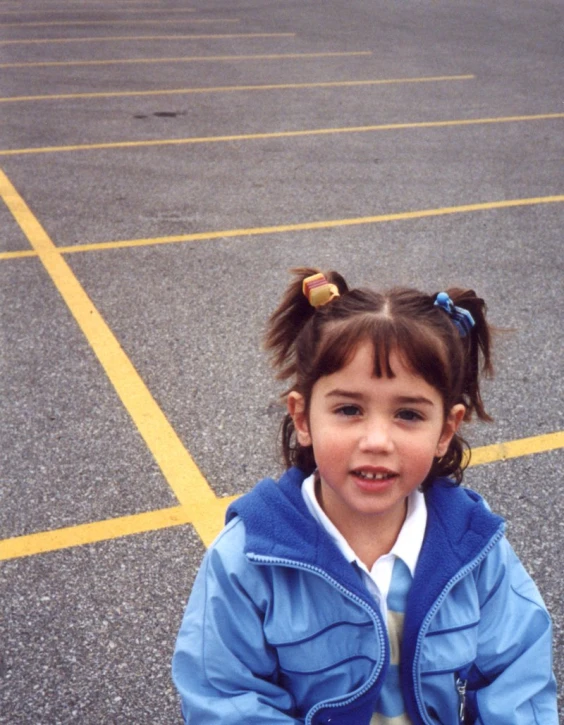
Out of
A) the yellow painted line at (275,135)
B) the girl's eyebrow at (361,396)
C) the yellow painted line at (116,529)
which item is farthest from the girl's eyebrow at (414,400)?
the yellow painted line at (275,135)

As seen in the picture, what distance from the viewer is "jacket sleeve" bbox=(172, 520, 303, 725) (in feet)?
5.87

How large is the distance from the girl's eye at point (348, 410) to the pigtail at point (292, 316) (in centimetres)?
26

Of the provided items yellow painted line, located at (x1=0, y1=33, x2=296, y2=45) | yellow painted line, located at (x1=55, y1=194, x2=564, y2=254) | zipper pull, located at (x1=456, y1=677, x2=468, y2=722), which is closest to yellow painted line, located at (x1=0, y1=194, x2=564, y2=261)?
yellow painted line, located at (x1=55, y1=194, x2=564, y2=254)

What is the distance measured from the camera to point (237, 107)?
980 centimetres

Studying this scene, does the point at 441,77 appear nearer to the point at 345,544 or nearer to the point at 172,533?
the point at 172,533

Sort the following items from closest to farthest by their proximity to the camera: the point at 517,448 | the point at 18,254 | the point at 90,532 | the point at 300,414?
the point at 300,414
the point at 90,532
the point at 517,448
the point at 18,254

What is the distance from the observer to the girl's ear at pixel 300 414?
198cm

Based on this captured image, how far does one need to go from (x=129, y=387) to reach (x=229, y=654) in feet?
8.73

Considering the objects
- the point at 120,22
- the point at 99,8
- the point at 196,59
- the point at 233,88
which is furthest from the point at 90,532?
the point at 99,8

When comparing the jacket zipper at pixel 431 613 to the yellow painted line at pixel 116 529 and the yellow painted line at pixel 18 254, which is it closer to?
the yellow painted line at pixel 116 529

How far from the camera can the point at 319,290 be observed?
1.97 meters

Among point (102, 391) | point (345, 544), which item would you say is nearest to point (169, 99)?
point (102, 391)

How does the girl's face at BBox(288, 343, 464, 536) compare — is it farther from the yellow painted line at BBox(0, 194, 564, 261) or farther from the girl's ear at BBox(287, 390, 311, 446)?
the yellow painted line at BBox(0, 194, 564, 261)

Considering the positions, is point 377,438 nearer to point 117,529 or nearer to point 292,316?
point 292,316
